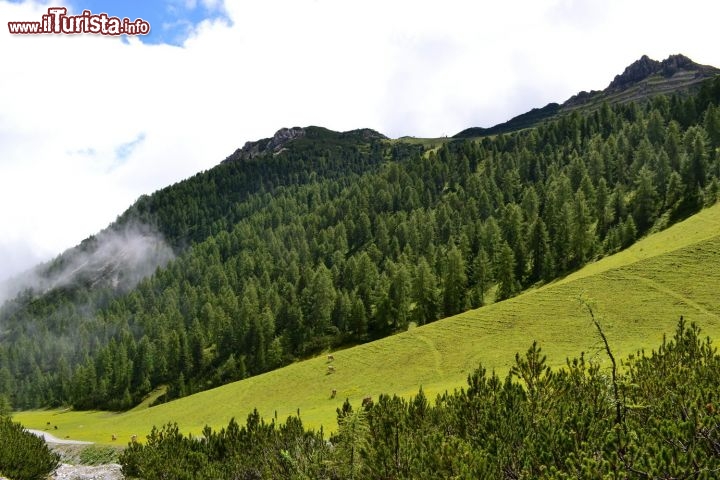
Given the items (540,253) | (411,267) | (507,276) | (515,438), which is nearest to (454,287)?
(507,276)

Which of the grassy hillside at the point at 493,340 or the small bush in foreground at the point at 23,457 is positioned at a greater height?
the small bush in foreground at the point at 23,457

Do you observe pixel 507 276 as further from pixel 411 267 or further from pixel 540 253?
pixel 411 267

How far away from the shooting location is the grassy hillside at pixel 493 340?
5803cm

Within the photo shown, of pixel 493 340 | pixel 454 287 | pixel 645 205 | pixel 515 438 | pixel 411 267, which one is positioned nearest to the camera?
pixel 515 438

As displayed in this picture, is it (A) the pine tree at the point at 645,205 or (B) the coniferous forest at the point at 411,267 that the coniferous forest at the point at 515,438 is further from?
(A) the pine tree at the point at 645,205

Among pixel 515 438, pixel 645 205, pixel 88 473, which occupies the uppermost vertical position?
pixel 515 438

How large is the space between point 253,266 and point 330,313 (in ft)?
239

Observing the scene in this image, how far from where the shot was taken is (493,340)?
6731 cm

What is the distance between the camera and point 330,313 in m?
136

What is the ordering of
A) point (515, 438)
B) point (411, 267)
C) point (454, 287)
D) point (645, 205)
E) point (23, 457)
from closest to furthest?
1. point (515, 438)
2. point (23, 457)
3. point (454, 287)
4. point (645, 205)
5. point (411, 267)

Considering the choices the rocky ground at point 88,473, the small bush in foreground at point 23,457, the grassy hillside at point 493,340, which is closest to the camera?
the small bush in foreground at point 23,457

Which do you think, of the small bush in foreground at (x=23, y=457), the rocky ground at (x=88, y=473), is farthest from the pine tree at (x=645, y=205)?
the small bush in foreground at (x=23, y=457)

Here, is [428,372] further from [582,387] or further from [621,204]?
[621,204]

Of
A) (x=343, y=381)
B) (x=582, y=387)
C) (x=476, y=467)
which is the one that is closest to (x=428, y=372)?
(x=343, y=381)
